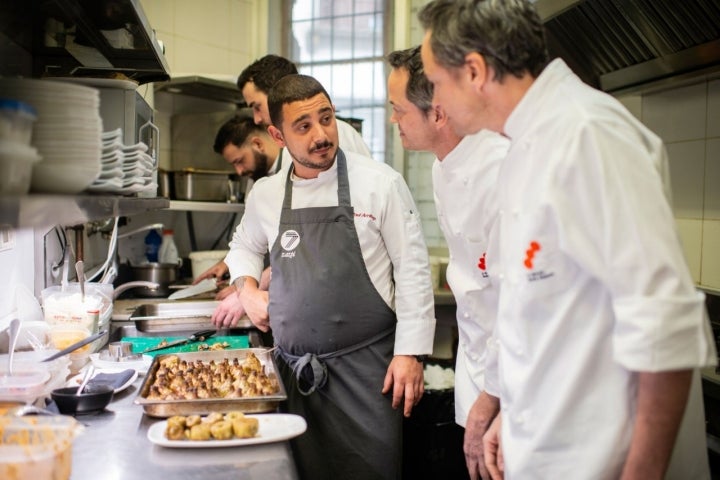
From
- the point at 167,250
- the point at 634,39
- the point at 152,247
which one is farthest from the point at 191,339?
the point at 634,39

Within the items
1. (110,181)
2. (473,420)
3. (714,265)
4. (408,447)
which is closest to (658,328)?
(473,420)

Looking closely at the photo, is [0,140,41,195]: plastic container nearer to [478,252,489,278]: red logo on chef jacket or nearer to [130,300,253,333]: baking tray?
[478,252,489,278]: red logo on chef jacket

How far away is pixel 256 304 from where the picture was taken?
8.14 feet

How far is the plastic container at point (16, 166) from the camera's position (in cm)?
89

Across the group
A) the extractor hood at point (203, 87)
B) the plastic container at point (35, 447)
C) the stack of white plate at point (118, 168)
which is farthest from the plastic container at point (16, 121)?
the extractor hood at point (203, 87)

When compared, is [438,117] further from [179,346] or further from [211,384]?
[179,346]

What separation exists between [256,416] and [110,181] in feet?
2.20

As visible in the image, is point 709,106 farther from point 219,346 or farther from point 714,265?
point 219,346

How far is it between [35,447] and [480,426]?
98 centimetres

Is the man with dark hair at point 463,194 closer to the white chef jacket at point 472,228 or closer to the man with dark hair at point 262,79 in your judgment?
the white chef jacket at point 472,228

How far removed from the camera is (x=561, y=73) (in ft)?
4.02

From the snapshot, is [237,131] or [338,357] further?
[237,131]

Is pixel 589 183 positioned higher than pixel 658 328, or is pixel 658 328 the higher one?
pixel 589 183

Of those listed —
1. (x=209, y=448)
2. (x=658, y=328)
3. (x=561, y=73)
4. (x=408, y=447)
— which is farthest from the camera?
(x=408, y=447)
